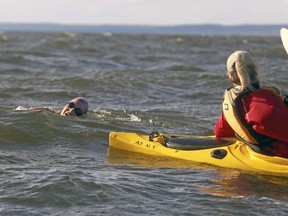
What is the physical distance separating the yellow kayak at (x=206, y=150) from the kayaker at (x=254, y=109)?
159 mm

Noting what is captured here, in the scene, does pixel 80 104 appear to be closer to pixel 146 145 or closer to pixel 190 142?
pixel 146 145

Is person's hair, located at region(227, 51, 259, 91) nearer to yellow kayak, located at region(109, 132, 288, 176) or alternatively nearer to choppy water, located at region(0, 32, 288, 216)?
choppy water, located at region(0, 32, 288, 216)

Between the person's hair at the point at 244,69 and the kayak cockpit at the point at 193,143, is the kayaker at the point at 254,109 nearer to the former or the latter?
the person's hair at the point at 244,69

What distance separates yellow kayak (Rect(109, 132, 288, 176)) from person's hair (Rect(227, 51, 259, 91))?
86cm

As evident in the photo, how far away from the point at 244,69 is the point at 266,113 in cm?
50

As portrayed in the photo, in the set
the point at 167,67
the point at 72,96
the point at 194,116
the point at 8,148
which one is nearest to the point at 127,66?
the point at 167,67

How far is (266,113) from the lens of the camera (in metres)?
6.76

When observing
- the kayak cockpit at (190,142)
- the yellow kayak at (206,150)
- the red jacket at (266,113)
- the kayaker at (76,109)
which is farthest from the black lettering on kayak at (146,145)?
the kayaker at (76,109)

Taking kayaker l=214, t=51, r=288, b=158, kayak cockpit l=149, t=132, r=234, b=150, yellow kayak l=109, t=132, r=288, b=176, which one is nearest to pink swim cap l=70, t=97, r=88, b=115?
yellow kayak l=109, t=132, r=288, b=176

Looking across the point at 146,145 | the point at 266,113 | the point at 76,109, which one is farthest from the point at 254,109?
the point at 76,109

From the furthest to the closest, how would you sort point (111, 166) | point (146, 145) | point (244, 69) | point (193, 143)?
point (146, 145) → point (193, 143) → point (111, 166) → point (244, 69)

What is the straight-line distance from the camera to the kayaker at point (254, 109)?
6.74 metres

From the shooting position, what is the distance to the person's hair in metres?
6.72

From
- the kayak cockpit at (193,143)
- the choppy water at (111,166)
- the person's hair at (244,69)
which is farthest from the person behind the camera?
the kayak cockpit at (193,143)
